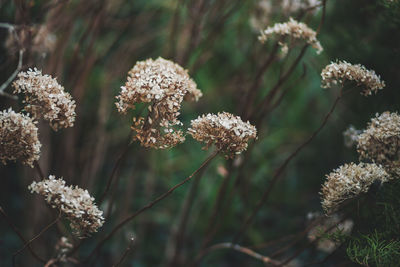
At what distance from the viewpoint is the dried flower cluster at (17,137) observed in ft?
2.22

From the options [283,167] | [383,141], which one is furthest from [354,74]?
[283,167]

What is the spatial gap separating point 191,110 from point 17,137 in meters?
1.65

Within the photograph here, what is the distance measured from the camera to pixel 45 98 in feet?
2.32

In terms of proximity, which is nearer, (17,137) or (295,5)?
(17,137)

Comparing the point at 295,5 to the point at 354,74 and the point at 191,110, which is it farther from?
the point at 191,110

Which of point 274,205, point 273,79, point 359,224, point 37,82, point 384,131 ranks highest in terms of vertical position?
point 273,79

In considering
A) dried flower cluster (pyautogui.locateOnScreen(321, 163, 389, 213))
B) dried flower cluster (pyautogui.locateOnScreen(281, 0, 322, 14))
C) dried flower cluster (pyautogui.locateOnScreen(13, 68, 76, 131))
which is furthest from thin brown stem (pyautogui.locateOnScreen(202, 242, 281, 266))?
dried flower cluster (pyautogui.locateOnScreen(281, 0, 322, 14))

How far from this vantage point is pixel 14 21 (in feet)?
3.81

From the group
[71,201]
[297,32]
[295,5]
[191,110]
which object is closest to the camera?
[71,201]

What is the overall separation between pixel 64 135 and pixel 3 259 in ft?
1.80

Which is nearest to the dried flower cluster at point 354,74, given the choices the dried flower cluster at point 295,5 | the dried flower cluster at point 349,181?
the dried flower cluster at point 349,181

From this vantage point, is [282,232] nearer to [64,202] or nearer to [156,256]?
[156,256]

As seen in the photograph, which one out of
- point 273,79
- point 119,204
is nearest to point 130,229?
point 119,204

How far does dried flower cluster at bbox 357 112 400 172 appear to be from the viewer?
771mm
